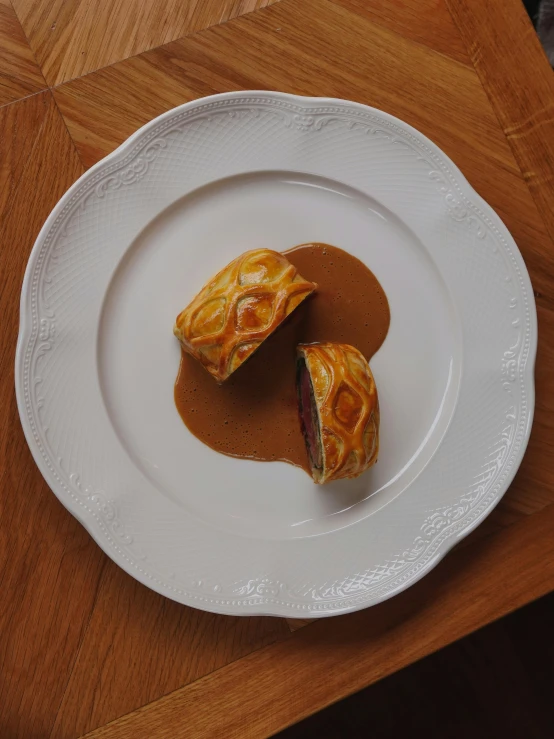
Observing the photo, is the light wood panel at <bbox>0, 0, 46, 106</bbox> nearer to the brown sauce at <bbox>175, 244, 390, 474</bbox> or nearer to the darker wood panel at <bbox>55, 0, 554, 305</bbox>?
the darker wood panel at <bbox>55, 0, 554, 305</bbox>

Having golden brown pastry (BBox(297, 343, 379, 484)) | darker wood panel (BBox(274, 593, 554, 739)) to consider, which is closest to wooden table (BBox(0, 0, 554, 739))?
golden brown pastry (BBox(297, 343, 379, 484))

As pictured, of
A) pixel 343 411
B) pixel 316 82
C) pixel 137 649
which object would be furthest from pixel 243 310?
pixel 137 649

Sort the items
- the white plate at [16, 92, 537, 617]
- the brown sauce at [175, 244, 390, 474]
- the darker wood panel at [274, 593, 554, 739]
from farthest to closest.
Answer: the darker wood panel at [274, 593, 554, 739]
the brown sauce at [175, 244, 390, 474]
the white plate at [16, 92, 537, 617]

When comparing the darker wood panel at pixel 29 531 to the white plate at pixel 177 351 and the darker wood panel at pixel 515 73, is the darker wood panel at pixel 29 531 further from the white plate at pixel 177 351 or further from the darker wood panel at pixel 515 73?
the darker wood panel at pixel 515 73

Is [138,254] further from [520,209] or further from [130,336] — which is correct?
[520,209]

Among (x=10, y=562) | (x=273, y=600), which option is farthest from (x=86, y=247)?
(x=273, y=600)

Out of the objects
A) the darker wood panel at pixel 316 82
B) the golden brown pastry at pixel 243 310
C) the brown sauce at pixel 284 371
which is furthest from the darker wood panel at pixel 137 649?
the darker wood panel at pixel 316 82

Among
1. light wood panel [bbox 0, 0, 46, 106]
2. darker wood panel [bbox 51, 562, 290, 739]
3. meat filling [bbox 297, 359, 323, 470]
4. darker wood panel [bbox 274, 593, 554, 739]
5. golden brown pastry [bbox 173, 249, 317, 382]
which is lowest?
darker wood panel [bbox 274, 593, 554, 739]
